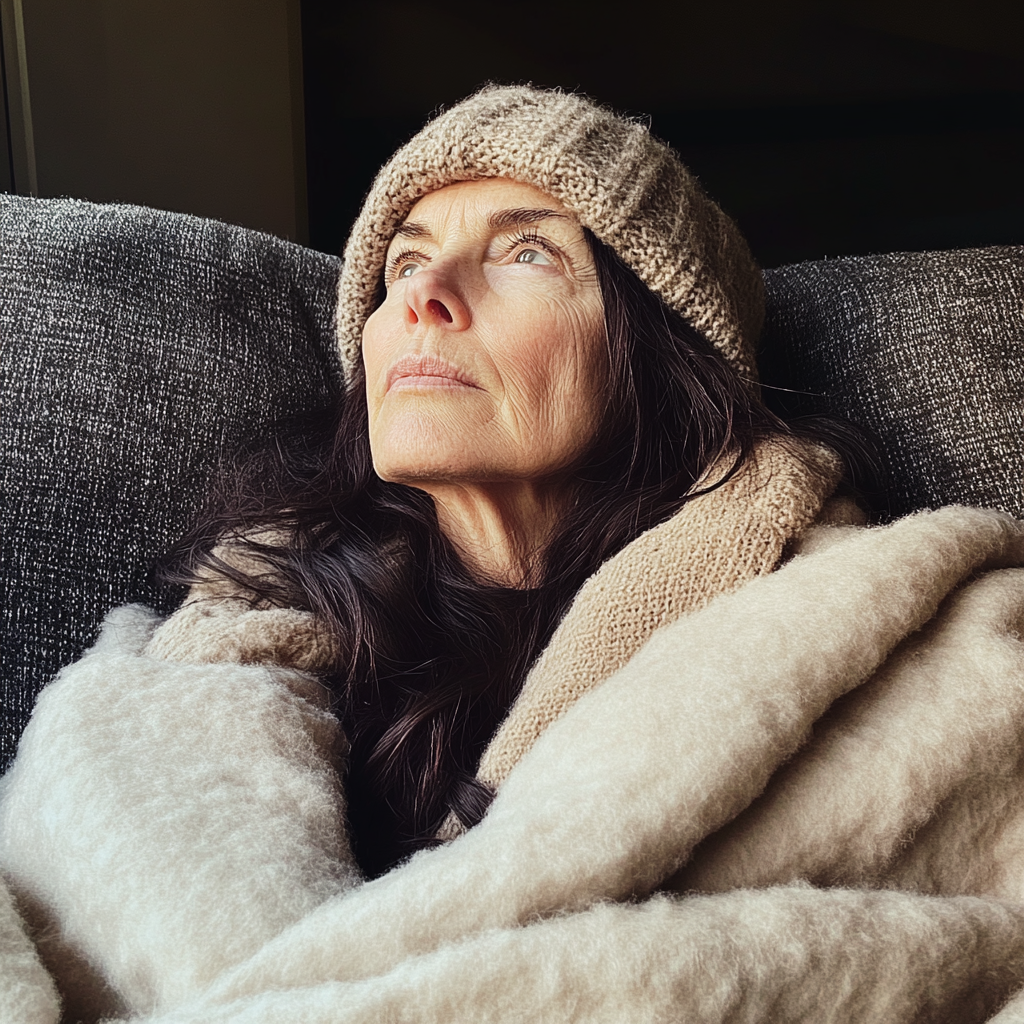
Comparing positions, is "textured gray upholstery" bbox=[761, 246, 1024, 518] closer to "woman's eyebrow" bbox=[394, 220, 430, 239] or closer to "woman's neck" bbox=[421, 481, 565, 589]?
"woman's neck" bbox=[421, 481, 565, 589]

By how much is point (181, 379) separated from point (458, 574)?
431 millimetres

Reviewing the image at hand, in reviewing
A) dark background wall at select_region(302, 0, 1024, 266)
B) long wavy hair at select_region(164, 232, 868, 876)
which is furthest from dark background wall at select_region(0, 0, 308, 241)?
long wavy hair at select_region(164, 232, 868, 876)

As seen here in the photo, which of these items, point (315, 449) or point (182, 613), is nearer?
point (182, 613)

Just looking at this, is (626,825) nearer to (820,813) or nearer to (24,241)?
(820,813)

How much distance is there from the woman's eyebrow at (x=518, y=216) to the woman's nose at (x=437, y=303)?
0.09 metres

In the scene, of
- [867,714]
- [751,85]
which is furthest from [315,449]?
[751,85]

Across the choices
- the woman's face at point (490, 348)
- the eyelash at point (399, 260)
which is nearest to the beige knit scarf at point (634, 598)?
the woman's face at point (490, 348)

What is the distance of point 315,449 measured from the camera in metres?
1.27

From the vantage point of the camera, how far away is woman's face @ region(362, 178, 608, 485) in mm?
943

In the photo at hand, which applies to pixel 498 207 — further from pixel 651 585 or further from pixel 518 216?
pixel 651 585

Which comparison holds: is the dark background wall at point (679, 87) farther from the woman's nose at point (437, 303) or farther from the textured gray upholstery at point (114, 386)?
the woman's nose at point (437, 303)

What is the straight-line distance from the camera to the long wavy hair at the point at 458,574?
0.93 meters

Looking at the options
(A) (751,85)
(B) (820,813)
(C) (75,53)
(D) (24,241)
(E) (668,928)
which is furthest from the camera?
(A) (751,85)

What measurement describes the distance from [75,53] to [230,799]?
1908 millimetres
